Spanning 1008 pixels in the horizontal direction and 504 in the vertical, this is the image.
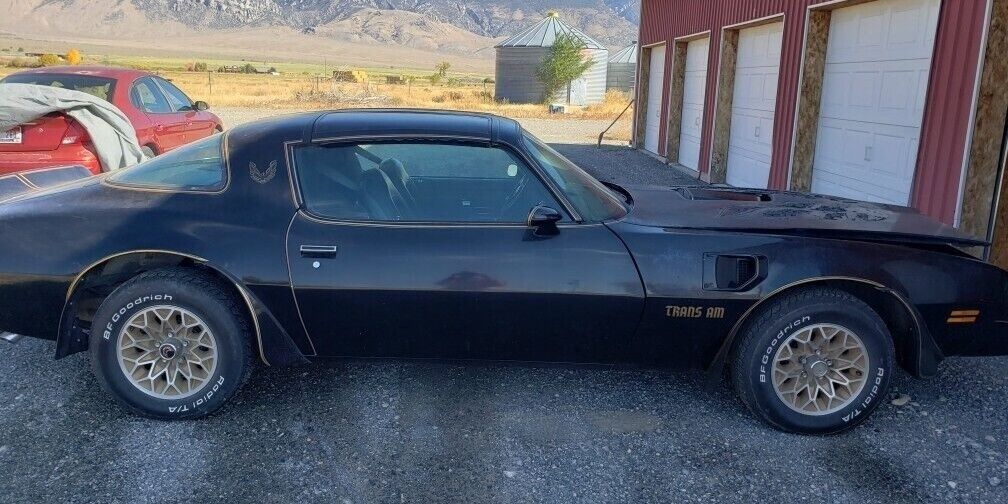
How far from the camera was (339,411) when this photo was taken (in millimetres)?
3758

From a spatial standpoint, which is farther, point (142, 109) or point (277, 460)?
point (142, 109)

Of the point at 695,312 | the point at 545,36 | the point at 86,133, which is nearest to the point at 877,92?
the point at 695,312

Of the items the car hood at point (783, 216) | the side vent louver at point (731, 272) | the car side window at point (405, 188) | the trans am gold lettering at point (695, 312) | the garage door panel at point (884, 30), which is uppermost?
the garage door panel at point (884, 30)

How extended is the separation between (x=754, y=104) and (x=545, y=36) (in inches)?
1148

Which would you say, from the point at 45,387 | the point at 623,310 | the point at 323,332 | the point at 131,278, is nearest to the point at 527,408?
the point at 623,310

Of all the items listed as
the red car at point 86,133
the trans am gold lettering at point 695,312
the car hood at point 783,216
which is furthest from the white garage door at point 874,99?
the red car at point 86,133

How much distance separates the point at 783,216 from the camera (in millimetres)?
3822

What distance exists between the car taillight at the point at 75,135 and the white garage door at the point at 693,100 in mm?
8999

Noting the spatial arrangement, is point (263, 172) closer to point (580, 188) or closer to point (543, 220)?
point (543, 220)

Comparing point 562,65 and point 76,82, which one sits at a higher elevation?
point 562,65

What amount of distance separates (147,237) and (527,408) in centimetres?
194

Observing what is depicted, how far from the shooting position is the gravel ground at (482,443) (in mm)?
3076

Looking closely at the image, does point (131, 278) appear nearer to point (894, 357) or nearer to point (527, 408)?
point (527, 408)

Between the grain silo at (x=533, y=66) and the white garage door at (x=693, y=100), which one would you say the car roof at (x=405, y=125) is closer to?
the white garage door at (x=693, y=100)
